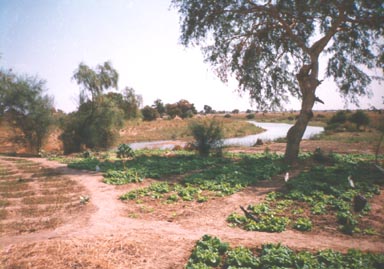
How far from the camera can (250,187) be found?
1043cm

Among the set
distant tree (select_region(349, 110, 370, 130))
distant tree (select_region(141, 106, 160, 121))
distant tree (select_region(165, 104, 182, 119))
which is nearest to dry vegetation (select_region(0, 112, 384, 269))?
distant tree (select_region(349, 110, 370, 130))

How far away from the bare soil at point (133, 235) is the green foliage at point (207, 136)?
8.71m

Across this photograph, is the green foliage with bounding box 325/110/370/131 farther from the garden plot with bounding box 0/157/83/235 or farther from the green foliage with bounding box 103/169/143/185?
the garden plot with bounding box 0/157/83/235

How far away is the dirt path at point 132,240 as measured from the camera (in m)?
5.09

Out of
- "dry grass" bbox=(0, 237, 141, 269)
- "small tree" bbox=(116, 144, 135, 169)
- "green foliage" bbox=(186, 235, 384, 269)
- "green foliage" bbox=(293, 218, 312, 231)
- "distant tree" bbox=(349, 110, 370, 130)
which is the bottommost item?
"green foliage" bbox=(293, 218, 312, 231)

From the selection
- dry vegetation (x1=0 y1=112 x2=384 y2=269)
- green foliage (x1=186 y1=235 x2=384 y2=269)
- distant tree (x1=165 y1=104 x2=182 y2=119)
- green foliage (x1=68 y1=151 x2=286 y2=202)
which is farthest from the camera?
A: distant tree (x1=165 y1=104 x2=182 y2=119)

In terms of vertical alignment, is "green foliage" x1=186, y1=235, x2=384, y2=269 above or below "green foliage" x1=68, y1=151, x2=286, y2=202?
below

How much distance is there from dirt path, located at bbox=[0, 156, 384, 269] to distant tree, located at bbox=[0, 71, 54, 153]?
20.9 m

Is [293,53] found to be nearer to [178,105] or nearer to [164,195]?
[164,195]

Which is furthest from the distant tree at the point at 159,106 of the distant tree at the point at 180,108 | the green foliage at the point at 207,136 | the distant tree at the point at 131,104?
the green foliage at the point at 207,136

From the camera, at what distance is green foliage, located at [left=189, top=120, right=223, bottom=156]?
17719 mm

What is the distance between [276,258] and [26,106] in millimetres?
26910

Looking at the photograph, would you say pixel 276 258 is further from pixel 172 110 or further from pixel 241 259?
pixel 172 110

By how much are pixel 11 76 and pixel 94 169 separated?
56.8 ft
